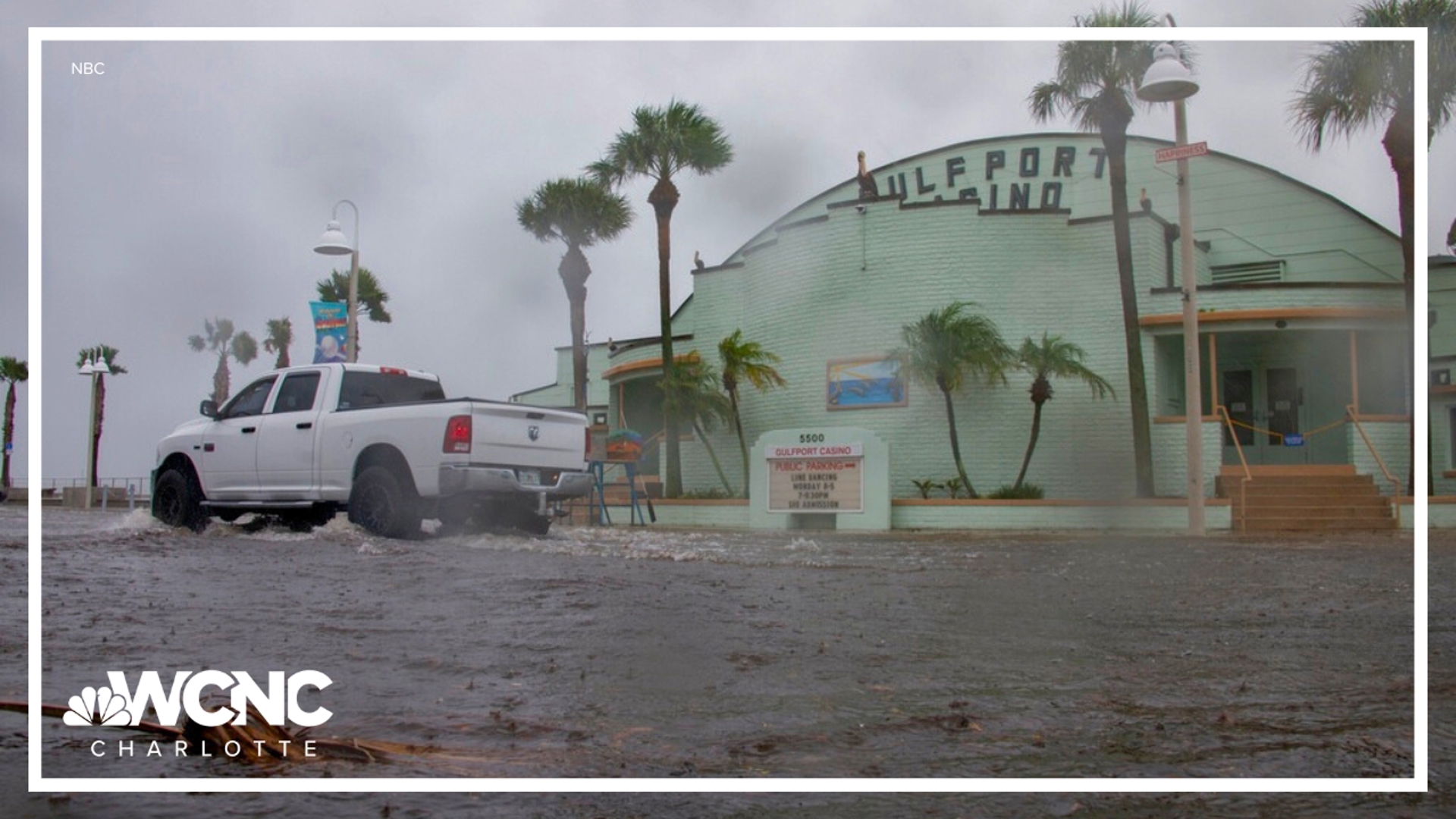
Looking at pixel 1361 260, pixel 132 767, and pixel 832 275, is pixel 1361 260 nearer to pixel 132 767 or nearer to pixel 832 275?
pixel 832 275

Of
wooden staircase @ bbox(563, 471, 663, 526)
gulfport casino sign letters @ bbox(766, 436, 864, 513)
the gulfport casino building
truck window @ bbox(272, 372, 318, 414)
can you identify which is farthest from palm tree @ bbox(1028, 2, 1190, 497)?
truck window @ bbox(272, 372, 318, 414)

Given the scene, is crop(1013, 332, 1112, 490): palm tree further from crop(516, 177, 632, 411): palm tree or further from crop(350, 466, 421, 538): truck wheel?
crop(350, 466, 421, 538): truck wheel

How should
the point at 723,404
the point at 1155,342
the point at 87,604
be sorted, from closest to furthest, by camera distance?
1. the point at 1155,342
2. the point at 723,404
3. the point at 87,604

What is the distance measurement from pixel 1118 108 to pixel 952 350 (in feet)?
2.11

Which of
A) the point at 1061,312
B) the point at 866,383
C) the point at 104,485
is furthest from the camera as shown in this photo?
the point at 866,383

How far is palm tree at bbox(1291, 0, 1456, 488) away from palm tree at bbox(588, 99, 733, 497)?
1137mm

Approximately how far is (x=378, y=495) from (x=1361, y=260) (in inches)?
82.3

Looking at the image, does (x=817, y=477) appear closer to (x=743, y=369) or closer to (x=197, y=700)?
(x=743, y=369)

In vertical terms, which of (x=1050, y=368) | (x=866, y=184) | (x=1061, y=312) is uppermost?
(x=866, y=184)

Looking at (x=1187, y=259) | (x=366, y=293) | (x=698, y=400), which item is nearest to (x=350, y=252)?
(x=366, y=293)

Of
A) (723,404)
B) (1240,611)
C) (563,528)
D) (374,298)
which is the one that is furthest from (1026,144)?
(1240,611)

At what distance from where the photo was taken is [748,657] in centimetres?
305

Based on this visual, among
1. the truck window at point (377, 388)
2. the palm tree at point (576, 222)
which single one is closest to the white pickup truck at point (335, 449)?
the truck window at point (377, 388)

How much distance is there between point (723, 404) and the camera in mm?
2900
